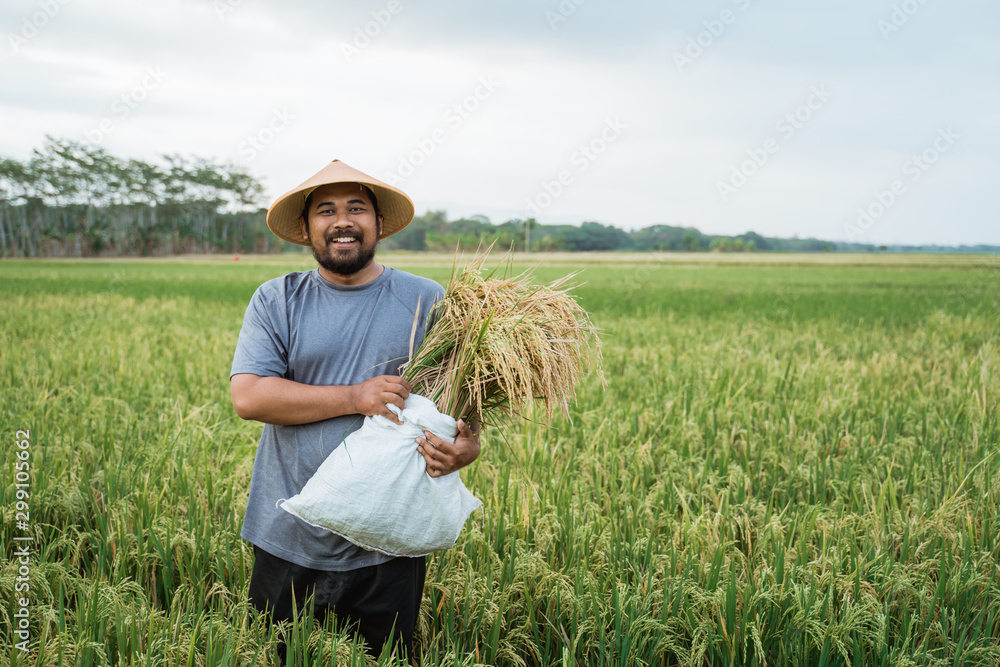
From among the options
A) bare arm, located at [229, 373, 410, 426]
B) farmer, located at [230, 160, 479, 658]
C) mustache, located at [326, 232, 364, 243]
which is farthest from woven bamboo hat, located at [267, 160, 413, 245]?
bare arm, located at [229, 373, 410, 426]

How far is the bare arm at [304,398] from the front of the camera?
1.77 metres

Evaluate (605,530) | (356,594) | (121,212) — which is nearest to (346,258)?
(356,594)

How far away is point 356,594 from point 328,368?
71 cm

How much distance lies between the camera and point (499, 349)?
1778 mm

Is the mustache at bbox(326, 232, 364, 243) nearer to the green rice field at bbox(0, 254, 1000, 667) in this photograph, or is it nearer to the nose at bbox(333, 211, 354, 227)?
A: the nose at bbox(333, 211, 354, 227)

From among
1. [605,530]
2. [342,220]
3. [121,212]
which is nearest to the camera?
[342,220]

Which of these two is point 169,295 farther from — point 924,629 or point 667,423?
Result: point 924,629

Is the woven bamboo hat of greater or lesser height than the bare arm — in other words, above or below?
above

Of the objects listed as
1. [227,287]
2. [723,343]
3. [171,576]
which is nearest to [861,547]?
[171,576]

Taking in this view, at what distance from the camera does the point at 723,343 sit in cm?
800

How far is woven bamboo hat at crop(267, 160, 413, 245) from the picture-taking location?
1.90 metres

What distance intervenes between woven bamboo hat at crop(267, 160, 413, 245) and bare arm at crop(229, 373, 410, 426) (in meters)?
0.57

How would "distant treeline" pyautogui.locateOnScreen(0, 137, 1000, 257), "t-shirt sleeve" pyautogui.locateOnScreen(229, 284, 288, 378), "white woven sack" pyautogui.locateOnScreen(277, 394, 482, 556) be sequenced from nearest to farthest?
"white woven sack" pyautogui.locateOnScreen(277, 394, 482, 556)
"t-shirt sleeve" pyautogui.locateOnScreen(229, 284, 288, 378)
"distant treeline" pyautogui.locateOnScreen(0, 137, 1000, 257)

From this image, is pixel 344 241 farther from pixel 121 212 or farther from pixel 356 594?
pixel 121 212
